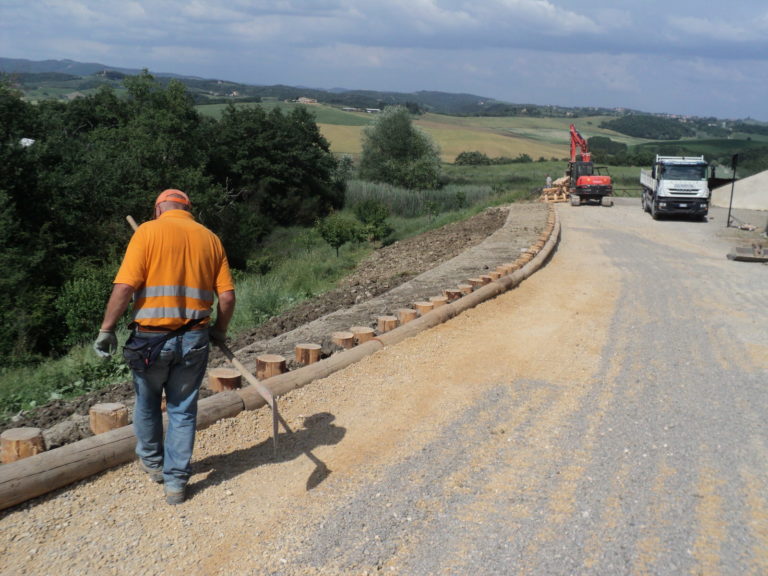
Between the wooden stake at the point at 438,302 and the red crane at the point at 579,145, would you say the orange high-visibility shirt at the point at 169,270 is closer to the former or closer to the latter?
the wooden stake at the point at 438,302

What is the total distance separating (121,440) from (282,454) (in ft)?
3.65

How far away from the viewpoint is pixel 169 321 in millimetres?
4273

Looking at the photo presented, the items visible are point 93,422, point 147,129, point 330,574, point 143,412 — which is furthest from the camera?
point 147,129

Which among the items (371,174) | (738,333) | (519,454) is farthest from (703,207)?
(371,174)

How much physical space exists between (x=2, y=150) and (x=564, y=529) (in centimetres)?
2262

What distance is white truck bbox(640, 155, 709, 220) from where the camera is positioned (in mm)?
25141

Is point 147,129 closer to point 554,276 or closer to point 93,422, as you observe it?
point 554,276

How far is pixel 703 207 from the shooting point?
82.8ft

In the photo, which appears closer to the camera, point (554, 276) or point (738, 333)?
point (738, 333)

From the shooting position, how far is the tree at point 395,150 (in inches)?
2164

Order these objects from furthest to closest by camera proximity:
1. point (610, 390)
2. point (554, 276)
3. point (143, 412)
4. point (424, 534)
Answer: point (554, 276) → point (610, 390) → point (143, 412) → point (424, 534)

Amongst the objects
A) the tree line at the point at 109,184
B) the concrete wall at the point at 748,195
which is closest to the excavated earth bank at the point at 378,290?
the tree line at the point at 109,184

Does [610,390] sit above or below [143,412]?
below

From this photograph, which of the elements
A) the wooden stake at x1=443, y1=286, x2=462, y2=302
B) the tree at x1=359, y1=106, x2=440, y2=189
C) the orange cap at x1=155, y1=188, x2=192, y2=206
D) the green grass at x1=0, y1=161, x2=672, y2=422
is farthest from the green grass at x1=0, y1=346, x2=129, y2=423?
the tree at x1=359, y1=106, x2=440, y2=189
